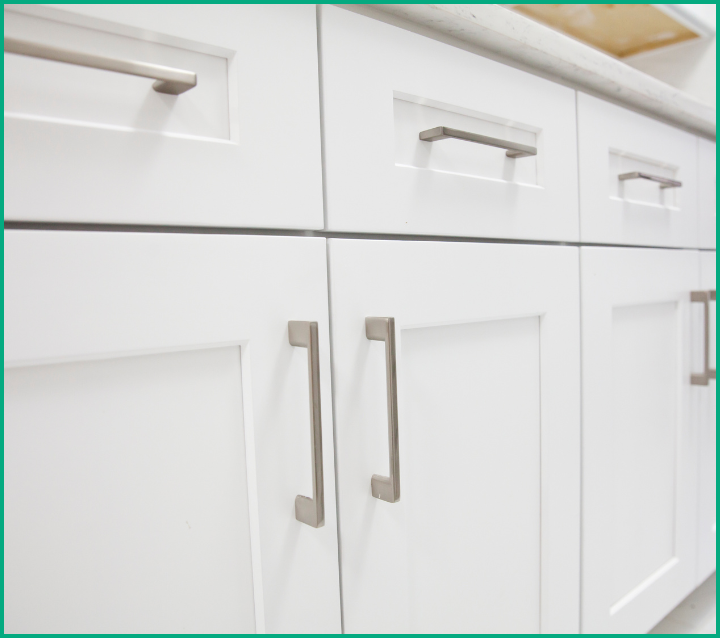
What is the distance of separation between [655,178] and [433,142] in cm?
46

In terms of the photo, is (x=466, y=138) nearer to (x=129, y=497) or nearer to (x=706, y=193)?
(x=129, y=497)

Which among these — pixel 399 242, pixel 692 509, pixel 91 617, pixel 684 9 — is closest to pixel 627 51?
pixel 684 9

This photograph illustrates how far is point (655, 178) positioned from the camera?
2.74ft

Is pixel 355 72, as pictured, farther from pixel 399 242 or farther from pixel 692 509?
pixel 692 509

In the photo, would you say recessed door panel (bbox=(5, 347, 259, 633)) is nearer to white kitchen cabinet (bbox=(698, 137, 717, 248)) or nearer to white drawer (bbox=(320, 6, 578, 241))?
white drawer (bbox=(320, 6, 578, 241))

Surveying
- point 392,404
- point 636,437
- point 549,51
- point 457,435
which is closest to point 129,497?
point 392,404

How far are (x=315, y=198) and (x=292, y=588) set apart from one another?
1.06 feet

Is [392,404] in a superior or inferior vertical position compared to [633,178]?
inferior

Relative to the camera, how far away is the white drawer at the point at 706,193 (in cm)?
101

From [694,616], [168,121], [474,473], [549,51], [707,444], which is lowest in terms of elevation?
[694,616]

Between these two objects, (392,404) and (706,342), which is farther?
(706,342)

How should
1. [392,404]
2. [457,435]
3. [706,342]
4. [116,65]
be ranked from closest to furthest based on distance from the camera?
[116,65], [392,404], [457,435], [706,342]

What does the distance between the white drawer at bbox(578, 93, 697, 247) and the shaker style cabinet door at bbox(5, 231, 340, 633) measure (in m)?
0.47

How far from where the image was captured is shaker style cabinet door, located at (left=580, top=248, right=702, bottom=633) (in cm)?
76
